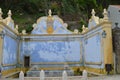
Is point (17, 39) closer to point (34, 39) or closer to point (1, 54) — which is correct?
point (34, 39)

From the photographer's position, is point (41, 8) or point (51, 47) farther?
point (41, 8)

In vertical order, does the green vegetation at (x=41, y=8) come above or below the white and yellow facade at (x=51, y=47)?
above

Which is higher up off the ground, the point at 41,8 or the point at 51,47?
the point at 41,8

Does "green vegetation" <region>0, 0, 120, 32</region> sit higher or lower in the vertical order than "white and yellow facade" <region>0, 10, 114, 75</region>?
higher

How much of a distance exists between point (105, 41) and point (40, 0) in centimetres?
2030

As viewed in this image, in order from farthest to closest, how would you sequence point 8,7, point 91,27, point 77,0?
point 77,0 → point 8,7 → point 91,27

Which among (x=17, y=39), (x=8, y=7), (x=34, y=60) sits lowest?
(x=34, y=60)

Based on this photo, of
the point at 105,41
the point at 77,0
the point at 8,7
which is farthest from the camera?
the point at 77,0

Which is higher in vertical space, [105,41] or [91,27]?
[91,27]

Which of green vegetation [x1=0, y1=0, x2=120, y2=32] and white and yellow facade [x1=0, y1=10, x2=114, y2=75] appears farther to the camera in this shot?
green vegetation [x1=0, y1=0, x2=120, y2=32]

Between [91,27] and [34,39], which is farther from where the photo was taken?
[34,39]

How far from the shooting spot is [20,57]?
73.9 feet

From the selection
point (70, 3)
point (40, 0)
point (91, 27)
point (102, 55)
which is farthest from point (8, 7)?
point (102, 55)

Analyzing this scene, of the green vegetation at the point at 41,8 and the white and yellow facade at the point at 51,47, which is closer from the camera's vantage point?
the white and yellow facade at the point at 51,47
